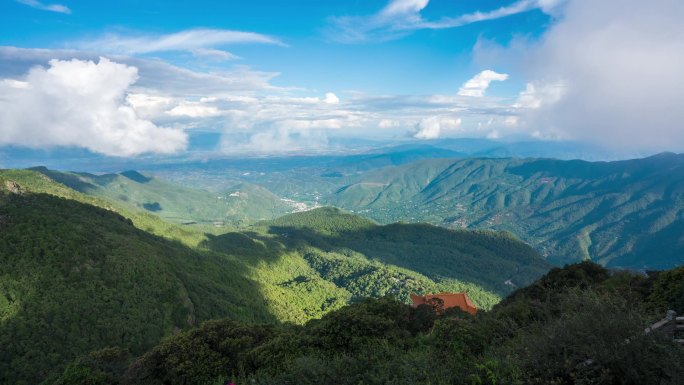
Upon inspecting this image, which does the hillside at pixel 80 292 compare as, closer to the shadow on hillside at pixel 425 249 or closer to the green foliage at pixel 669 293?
the green foliage at pixel 669 293

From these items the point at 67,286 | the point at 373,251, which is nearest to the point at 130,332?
the point at 67,286

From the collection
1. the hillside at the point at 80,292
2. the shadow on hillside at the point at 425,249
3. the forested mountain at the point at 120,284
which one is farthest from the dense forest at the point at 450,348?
the shadow on hillside at the point at 425,249

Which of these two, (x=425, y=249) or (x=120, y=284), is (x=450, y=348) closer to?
(x=120, y=284)

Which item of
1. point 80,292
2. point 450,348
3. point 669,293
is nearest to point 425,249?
point 80,292

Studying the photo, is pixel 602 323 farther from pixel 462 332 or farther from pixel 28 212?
pixel 28 212

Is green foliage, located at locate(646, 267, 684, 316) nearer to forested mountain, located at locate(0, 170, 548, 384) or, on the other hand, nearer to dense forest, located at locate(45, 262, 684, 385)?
dense forest, located at locate(45, 262, 684, 385)
